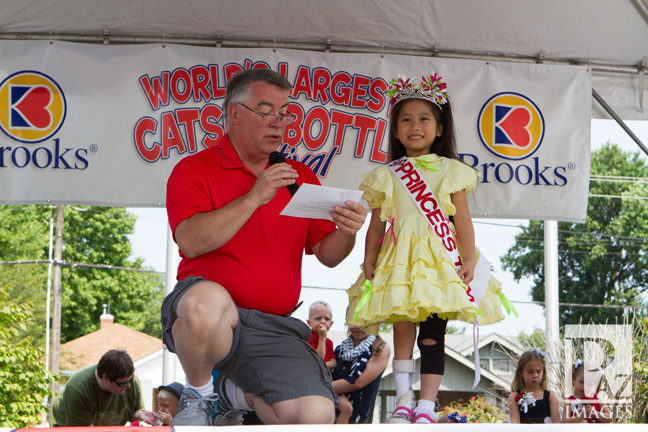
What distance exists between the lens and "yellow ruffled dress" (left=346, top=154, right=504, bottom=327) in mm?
3197

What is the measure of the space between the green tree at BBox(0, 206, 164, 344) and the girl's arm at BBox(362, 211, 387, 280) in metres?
23.5

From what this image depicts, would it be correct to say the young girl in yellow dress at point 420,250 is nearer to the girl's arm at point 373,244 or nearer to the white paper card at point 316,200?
the girl's arm at point 373,244

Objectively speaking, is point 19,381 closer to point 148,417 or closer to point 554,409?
point 148,417

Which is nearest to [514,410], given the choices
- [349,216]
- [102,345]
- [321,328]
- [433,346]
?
[321,328]

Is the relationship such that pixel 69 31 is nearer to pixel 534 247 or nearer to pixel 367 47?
pixel 367 47

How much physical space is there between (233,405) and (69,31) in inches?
107

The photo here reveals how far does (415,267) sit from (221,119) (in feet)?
6.11

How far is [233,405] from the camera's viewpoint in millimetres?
2953

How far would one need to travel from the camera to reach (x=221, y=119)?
4.62 meters

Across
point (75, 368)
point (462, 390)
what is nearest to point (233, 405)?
point (462, 390)

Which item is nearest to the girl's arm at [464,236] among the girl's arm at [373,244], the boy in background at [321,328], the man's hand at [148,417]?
the girl's arm at [373,244]

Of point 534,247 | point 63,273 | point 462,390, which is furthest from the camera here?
point 534,247

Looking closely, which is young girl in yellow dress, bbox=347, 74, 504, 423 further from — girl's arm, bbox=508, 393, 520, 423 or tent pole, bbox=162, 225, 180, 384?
girl's arm, bbox=508, 393, 520, 423

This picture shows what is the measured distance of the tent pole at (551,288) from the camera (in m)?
8.44
